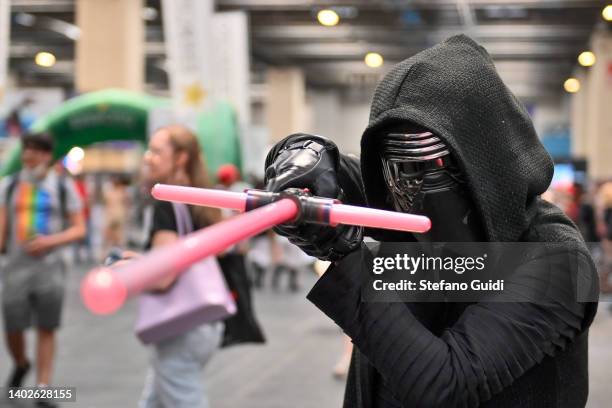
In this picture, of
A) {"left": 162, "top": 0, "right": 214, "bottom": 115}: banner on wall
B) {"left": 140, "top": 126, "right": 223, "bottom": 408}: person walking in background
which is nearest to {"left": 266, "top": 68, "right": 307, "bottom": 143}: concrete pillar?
{"left": 162, "top": 0, "right": 214, "bottom": 115}: banner on wall

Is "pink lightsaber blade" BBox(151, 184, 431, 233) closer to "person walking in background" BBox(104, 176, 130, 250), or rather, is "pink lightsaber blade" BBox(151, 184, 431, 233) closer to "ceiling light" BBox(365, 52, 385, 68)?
"person walking in background" BBox(104, 176, 130, 250)

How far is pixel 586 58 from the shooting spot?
19891 mm

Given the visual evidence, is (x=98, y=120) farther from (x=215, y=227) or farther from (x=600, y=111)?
(x=600, y=111)

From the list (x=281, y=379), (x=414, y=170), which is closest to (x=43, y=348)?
(x=281, y=379)

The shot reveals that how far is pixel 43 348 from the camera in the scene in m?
4.72

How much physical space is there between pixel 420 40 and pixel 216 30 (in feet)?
18.1

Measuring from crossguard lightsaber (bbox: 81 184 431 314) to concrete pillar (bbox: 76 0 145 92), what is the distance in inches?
602

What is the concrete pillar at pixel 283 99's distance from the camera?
25.0 meters

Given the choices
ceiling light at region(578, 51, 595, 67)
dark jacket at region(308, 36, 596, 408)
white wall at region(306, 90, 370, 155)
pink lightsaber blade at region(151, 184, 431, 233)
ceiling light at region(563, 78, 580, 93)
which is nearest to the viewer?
pink lightsaber blade at region(151, 184, 431, 233)

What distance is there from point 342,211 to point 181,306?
7.69ft

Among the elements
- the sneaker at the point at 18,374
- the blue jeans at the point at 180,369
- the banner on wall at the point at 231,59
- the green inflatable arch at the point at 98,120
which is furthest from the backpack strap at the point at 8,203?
the green inflatable arch at the point at 98,120

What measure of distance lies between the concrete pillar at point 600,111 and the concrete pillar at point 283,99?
29.7 ft

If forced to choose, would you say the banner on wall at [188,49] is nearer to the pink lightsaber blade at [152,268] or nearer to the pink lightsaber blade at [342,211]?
the pink lightsaber blade at [342,211]

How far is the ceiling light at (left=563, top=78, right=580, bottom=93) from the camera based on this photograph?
2436 centimetres
